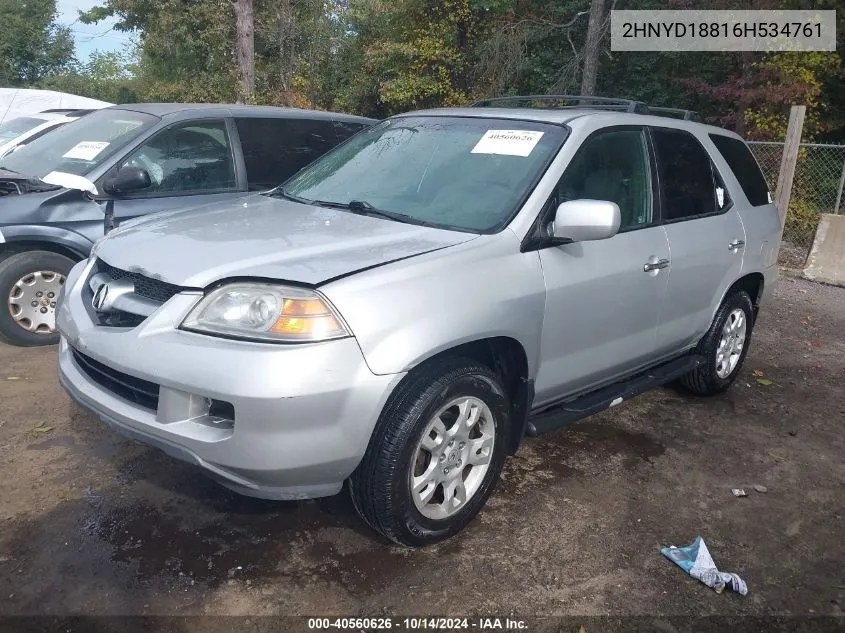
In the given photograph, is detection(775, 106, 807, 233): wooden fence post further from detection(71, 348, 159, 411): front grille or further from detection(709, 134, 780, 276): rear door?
detection(71, 348, 159, 411): front grille

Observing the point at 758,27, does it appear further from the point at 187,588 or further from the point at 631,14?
the point at 187,588

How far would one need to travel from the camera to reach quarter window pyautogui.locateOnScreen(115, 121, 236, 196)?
504cm

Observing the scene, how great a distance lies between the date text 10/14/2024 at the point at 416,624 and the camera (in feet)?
8.25

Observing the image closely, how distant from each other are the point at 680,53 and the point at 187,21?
46.7 ft

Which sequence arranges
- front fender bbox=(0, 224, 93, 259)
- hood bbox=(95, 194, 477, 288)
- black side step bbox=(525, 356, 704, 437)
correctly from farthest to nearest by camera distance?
front fender bbox=(0, 224, 93, 259), black side step bbox=(525, 356, 704, 437), hood bbox=(95, 194, 477, 288)

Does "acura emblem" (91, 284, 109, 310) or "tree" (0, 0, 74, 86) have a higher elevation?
"tree" (0, 0, 74, 86)

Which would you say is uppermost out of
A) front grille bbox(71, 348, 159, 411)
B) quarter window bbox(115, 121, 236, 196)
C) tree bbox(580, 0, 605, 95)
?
tree bbox(580, 0, 605, 95)

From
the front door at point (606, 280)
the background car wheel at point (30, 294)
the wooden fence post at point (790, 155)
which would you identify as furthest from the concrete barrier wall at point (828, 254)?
the background car wheel at point (30, 294)

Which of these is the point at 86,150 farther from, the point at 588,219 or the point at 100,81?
the point at 100,81

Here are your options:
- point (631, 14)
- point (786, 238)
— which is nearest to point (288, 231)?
point (786, 238)

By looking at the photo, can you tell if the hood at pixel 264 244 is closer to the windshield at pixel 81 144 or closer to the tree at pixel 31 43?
the windshield at pixel 81 144

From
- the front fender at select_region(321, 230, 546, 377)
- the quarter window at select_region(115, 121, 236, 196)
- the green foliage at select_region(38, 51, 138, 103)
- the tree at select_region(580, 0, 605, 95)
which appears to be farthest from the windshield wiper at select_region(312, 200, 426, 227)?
the green foliage at select_region(38, 51, 138, 103)

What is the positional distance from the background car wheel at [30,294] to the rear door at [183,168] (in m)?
0.64

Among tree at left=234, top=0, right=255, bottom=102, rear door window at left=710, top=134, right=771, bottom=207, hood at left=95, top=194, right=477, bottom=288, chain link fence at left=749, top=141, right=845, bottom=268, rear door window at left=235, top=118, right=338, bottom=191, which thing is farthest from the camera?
tree at left=234, top=0, right=255, bottom=102
